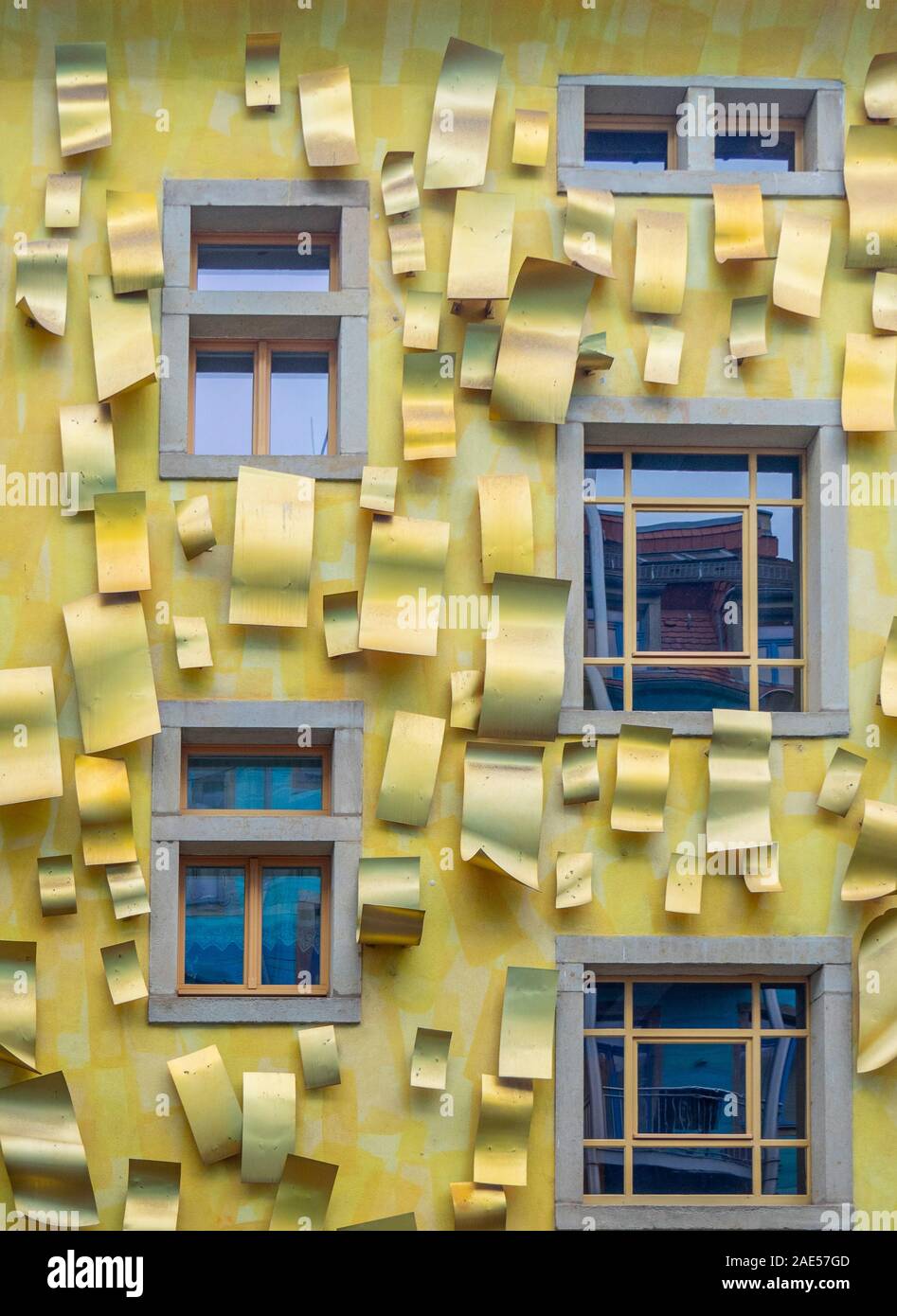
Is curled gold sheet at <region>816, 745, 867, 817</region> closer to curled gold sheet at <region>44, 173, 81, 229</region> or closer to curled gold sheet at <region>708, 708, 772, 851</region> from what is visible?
curled gold sheet at <region>708, 708, 772, 851</region>

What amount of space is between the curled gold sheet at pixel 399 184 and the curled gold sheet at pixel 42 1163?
4.72 metres

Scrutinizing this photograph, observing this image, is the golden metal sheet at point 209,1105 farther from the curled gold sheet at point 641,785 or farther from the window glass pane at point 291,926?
the curled gold sheet at point 641,785

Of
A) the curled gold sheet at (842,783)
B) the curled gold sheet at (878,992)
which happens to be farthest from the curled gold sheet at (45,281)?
the curled gold sheet at (878,992)

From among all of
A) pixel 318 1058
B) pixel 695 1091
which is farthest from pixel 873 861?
pixel 318 1058

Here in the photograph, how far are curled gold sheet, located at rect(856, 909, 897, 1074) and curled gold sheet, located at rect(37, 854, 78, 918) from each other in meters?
3.96

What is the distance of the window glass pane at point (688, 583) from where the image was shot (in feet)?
30.9

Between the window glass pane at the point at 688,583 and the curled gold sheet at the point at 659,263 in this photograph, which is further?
the window glass pane at the point at 688,583

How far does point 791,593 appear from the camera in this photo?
31.1ft

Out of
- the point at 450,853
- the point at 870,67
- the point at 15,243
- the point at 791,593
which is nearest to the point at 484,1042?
the point at 450,853

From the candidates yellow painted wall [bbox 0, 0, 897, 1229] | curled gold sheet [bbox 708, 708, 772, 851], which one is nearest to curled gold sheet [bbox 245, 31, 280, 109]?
yellow painted wall [bbox 0, 0, 897, 1229]

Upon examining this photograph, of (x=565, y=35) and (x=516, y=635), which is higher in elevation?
(x=565, y=35)

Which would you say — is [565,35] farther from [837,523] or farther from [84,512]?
[84,512]

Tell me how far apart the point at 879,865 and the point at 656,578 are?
1875mm
